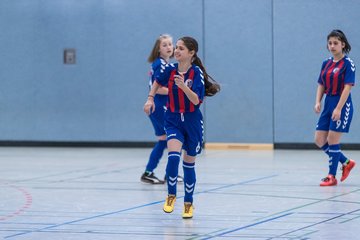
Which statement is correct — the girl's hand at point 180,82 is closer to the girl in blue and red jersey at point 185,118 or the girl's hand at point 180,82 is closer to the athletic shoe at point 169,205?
the girl in blue and red jersey at point 185,118

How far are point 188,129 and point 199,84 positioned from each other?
43cm

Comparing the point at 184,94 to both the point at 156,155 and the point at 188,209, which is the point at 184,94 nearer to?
the point at 188,209

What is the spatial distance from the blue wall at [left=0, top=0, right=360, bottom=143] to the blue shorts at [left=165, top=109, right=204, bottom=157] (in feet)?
24.7

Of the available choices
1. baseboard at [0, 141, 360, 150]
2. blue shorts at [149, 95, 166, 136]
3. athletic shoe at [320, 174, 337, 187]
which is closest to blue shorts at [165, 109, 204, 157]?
blue shorts at [149, 95, 166, 136]

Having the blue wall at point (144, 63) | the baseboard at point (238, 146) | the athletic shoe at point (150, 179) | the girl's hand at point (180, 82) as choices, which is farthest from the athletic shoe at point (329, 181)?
the baseboard at point (238, 146)

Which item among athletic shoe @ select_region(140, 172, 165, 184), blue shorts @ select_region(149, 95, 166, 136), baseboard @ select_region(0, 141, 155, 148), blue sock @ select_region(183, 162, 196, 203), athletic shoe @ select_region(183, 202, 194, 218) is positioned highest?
blue shorts @ select_region(149, 95, 166, 136)

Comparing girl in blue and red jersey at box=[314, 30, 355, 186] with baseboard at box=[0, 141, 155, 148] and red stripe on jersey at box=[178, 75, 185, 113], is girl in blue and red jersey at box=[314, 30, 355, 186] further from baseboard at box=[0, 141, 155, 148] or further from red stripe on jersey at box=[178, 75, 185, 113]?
baseboard at box=[0, 141, 155, 148]

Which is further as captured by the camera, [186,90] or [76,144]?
[76,144]

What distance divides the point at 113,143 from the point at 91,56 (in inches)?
67.0

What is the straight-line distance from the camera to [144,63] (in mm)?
16375

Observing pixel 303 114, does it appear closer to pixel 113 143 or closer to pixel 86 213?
pixel 113 143

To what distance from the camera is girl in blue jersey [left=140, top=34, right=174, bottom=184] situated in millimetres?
10578

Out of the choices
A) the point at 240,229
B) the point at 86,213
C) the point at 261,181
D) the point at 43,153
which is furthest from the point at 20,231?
the point at 43,153

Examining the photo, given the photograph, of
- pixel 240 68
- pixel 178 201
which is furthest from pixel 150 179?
pixel 240 68
